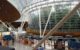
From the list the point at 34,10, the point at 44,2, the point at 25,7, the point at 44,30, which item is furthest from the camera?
the point at 25,7

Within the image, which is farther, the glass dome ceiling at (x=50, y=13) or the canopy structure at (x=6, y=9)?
the glass dome ceiling at (x=50, y=13)

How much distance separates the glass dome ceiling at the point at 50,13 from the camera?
82.5 feet

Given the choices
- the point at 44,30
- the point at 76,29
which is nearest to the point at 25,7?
the point at 44,30

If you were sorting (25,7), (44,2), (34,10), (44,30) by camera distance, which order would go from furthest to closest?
1. (25,7)
2. (34,10)
3. (44,2)
4. (44,30)

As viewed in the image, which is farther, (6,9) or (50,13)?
(50,13)

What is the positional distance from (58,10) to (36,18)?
4053 millimetres

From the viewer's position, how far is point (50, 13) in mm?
26734

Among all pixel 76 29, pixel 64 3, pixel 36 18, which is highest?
pixel 64 3

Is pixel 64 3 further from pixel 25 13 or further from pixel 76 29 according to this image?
pixel 25 13

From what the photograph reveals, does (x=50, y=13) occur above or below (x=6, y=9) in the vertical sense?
above

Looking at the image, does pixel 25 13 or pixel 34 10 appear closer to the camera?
pixel 34 10

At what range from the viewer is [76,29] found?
25.0 meters

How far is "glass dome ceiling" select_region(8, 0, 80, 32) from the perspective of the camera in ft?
82.5

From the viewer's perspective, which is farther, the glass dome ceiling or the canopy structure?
the glass dome ceiling
